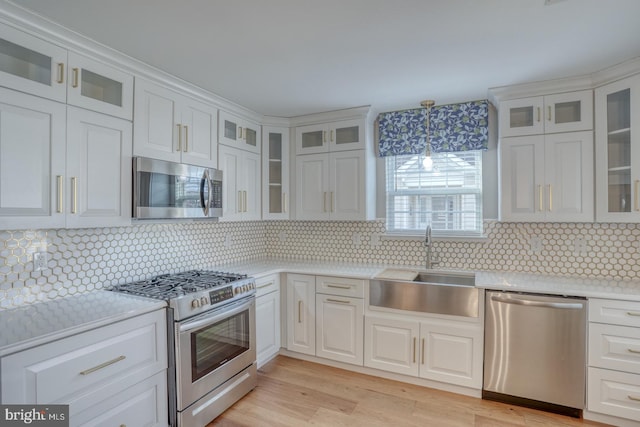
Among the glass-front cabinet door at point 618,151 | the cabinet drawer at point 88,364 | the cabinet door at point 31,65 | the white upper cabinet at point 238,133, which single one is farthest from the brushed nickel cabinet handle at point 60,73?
the glass-front cabinet door at point 618,151

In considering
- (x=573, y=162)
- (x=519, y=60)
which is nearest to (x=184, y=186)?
(x=519, y=60)

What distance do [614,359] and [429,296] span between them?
1.25m

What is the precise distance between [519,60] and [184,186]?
2581mm

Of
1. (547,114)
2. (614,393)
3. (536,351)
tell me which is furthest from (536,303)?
(547,114)

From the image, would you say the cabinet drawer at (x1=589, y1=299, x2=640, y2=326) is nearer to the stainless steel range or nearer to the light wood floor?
the light wood floor

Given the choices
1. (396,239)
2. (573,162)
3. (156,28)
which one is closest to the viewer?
(156,28)

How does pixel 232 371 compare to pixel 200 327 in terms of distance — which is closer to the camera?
pixel 200 327

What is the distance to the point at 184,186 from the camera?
2.55m

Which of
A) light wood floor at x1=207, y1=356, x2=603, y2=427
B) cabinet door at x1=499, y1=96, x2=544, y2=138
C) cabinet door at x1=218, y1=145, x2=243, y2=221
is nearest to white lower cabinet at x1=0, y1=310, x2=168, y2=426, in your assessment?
light wood floor at x1=207, y1=356, x2=603, y2=427

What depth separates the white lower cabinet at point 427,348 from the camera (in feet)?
8.55

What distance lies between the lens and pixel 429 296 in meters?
2.70

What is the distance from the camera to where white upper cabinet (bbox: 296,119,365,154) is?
3.32 metres

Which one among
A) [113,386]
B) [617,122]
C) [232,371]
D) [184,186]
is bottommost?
[232,371]

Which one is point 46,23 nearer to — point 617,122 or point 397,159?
point 397,159
